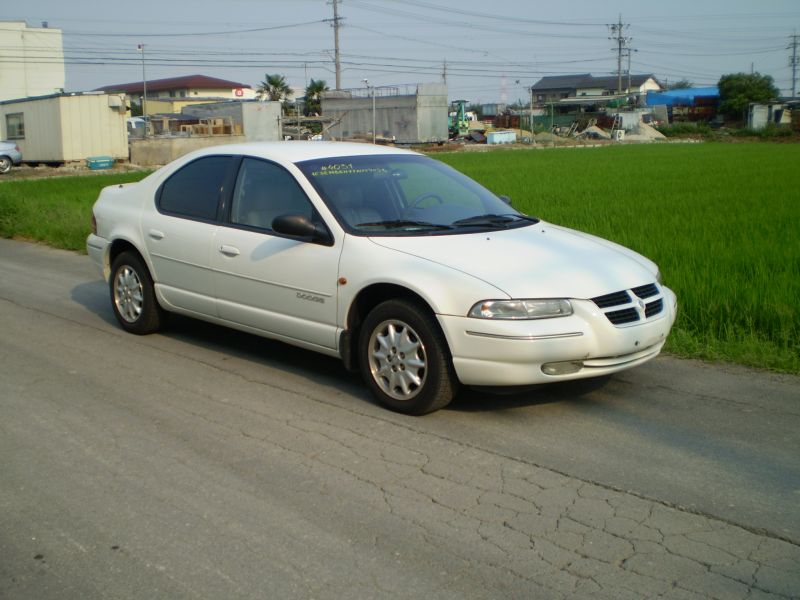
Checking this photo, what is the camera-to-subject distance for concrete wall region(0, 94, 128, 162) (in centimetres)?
4169

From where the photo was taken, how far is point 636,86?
135 meters

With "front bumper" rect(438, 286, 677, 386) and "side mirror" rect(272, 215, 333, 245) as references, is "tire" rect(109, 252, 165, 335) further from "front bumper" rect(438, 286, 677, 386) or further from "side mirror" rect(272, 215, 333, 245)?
"front bumper" rect(438, 286, 677, 386)

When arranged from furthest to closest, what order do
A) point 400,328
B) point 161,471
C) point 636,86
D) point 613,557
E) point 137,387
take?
point 636,86 < point 137,387 < point 400,328 < point 161,471 < point 613,557

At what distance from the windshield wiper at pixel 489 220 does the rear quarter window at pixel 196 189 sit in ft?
6.32

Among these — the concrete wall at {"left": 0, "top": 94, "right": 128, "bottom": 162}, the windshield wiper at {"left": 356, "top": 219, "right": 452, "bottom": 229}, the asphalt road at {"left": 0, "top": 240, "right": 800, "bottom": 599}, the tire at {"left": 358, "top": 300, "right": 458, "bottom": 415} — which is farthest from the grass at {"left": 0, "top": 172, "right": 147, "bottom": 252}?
the concrete wall at {"left": 0, "top": 94, "right": 128, "bottom": 162}

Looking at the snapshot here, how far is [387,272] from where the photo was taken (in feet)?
18.9

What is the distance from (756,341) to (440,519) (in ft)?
13.2

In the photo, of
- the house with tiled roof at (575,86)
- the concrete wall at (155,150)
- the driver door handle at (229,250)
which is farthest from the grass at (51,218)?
the house with tiled roof at (575,86)

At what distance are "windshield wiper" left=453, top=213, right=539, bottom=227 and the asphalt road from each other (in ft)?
3.79

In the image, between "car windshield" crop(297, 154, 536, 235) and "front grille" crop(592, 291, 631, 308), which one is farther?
"car windshield" crop(297, 154, 536, 235)

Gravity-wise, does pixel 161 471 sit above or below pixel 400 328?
below

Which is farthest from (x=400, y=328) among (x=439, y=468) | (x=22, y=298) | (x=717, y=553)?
(x=22, y=298)

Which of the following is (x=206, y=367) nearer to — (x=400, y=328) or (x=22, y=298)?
(x=400, y=328)

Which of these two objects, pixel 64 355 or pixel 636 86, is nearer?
pixel 64 355
